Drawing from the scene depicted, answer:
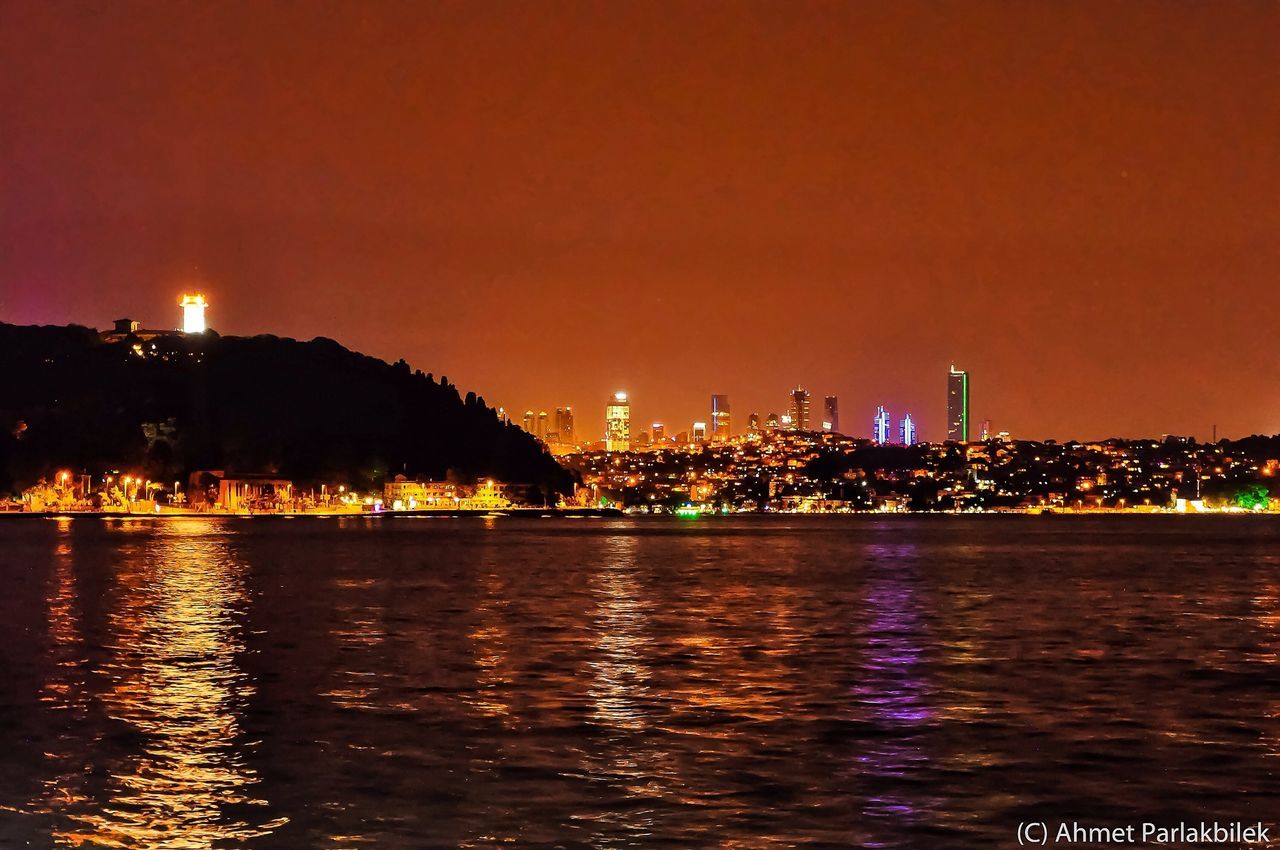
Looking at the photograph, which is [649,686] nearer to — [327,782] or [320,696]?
[320,696]

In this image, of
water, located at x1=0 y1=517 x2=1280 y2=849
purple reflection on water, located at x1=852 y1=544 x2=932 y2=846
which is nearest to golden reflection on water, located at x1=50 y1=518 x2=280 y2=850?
water, located at x1=0 y1=517 x2=1280 y2=849

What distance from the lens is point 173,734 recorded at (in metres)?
22.8

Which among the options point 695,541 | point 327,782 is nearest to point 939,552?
point 695,541

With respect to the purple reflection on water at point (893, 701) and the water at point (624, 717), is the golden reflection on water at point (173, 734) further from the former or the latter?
the purple reflection on water at point (893, 701)

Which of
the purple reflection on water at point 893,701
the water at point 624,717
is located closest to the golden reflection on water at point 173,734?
the water at point 624,717

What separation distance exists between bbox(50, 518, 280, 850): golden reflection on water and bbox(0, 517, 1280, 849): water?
0.08m

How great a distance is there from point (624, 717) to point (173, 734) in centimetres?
681

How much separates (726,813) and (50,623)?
1266 inches

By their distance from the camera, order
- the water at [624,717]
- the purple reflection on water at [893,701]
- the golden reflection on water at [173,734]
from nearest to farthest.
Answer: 1. the golden reflection on water at [173,734]
2. the water at [624,717]
3. the purple reflection on water at [893,701]

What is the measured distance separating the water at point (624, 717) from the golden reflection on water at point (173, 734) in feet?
0.26

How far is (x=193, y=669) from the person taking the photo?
3180 centimetres

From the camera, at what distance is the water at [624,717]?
1700 centimetres

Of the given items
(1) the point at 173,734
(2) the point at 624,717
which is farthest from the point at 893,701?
(1) the point at 173,734

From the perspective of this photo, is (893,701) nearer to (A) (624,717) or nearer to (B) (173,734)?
(A) (624,717)
